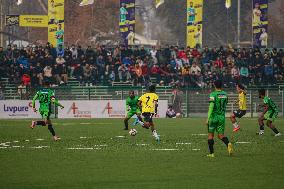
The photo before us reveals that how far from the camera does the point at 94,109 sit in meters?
49.7

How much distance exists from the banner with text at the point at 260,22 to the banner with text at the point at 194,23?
11.4ft

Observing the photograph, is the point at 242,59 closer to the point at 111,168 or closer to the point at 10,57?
the point at 10,57

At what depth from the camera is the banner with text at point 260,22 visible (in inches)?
2125

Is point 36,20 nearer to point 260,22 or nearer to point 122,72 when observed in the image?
point 122,72

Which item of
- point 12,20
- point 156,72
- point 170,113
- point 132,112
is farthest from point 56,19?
point 132,112

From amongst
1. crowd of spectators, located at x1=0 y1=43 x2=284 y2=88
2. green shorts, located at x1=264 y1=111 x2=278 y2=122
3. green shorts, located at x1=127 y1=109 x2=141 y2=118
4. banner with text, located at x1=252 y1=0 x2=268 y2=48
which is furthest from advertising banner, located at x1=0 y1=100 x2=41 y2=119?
green shorts, located at x1=264 y1=111 x2=278 y2=122

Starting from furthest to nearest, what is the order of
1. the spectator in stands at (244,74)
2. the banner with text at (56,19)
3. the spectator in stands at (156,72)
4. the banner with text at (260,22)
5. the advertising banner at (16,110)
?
1. the banner with text at (260,22)
2. the banner with text at (56,19)
3. the spectator in stands at (244,74)
4. the spectator in stands at (156,72)
5. the advertising banner at (16,110)

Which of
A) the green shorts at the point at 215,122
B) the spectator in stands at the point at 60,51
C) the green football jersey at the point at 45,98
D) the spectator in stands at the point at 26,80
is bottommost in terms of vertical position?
the green shorts at the point at 215,122

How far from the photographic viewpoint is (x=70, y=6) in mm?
87812

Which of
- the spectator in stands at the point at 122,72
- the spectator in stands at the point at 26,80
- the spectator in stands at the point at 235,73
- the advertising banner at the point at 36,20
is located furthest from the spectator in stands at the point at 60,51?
the spectator in stands at the point at 235,73

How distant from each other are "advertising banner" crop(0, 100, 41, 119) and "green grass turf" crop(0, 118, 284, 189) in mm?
17538

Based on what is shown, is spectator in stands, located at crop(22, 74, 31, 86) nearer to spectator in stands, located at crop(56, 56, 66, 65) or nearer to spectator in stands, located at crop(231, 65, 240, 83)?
spectator in stands, located at crop(56, 56, 66, 65)

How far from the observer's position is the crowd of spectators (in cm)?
4894

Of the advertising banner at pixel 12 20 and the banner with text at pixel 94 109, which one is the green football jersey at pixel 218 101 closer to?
the banner with text at pixel 94 109
